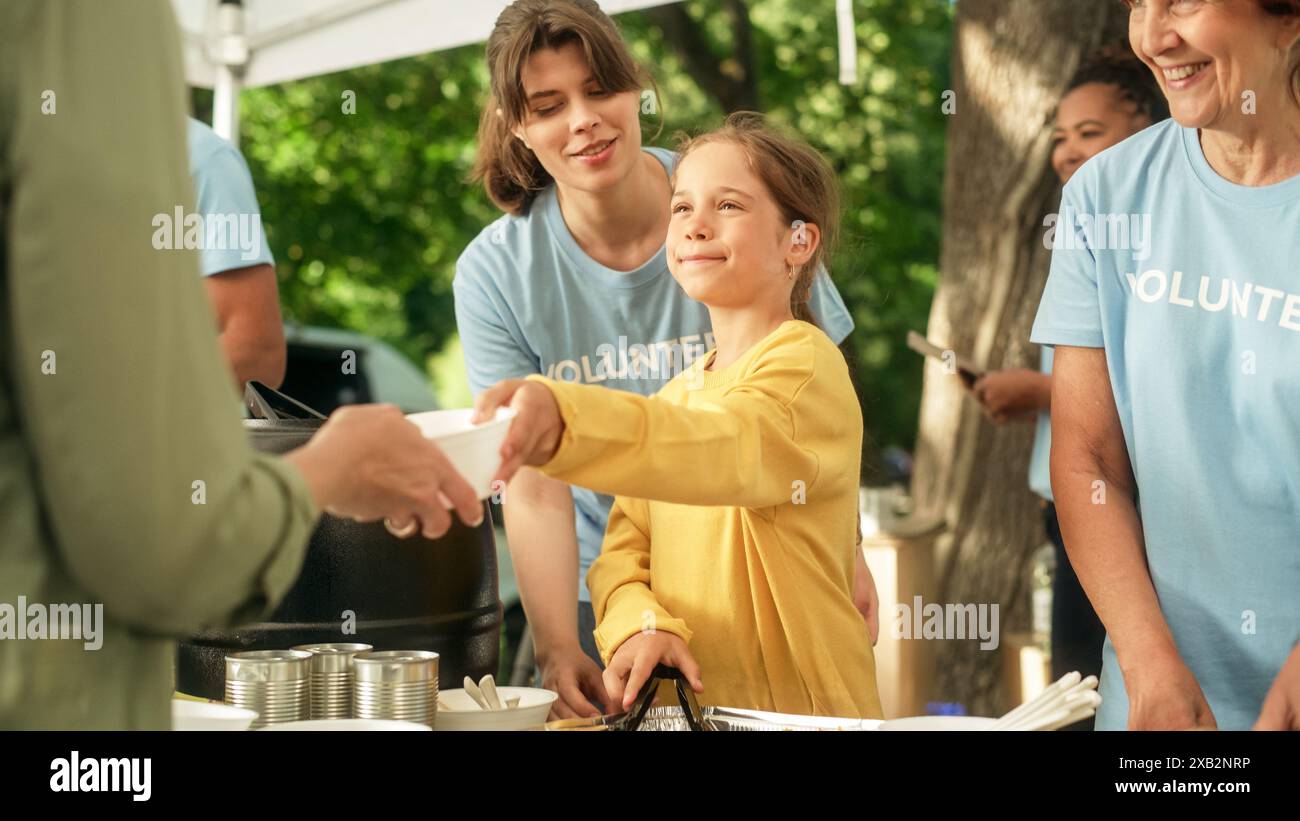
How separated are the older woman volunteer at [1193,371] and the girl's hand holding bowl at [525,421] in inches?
34.9

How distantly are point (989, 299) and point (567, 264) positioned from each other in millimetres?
3044

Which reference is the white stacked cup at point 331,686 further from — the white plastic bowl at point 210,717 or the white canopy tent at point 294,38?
the white canopy tent at point 294,38

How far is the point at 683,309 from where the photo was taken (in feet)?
8.65

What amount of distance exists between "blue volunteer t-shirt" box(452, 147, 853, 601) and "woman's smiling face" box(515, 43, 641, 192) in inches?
8.3

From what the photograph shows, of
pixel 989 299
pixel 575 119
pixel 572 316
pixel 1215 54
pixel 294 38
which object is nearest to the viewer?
pixel 1215 54

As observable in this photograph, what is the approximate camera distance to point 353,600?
2154 millimetres

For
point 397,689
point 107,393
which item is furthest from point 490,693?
point 107,393

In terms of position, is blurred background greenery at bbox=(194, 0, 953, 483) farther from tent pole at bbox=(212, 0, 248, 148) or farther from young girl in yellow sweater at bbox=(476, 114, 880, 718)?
young girl in yellow sweater at bbox=(476, 114, 880, 718)

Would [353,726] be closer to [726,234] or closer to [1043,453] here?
[726,234]

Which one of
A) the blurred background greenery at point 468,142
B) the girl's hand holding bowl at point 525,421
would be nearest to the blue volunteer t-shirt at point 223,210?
the girl's hand holding bowl at point 525,421

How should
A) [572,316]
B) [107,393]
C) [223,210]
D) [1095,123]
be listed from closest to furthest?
[107,393] < [572,316] < [223,210] < [1095,123]
